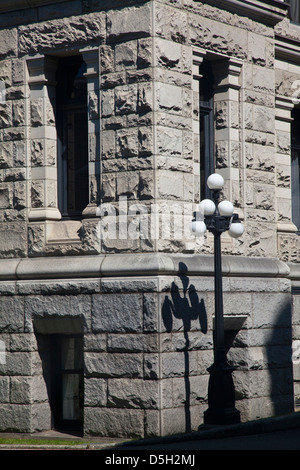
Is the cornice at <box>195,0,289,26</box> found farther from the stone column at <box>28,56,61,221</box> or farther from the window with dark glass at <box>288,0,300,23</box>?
the stone column at <box>28,56,61,221</box>

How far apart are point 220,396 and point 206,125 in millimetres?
5255

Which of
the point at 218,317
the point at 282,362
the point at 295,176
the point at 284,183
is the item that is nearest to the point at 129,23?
the point at 218,317

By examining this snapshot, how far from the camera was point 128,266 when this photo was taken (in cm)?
1722

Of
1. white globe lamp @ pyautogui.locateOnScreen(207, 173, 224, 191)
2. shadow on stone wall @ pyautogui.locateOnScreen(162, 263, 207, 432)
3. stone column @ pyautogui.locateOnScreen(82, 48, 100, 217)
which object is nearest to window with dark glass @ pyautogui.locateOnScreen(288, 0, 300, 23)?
stone column @ pyautogui.locateOnScreen(82, 48, 100, 217)

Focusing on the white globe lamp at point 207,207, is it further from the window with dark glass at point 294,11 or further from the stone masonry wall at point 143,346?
the window with dark glass at point 294,11

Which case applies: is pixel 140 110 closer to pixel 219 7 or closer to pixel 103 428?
pixel 219 7

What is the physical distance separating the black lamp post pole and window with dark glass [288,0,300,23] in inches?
254

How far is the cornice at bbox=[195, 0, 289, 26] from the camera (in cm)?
1908

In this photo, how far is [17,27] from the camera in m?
19.0

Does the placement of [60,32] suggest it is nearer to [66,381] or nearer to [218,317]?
[218,317]

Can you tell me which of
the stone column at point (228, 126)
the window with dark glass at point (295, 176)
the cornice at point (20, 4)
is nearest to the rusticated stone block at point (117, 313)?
the stone column at point (228, 126)
